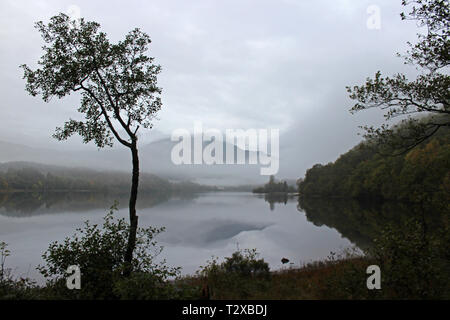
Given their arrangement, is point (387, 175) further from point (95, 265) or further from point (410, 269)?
point (95, 265)

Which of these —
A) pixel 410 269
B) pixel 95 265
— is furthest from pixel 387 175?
pixel 95 265

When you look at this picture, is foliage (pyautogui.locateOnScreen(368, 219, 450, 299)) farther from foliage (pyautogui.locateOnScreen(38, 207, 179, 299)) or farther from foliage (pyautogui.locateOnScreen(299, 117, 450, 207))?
foliage (pyautogui.locateOnScreen(299, 117, 450, 207))

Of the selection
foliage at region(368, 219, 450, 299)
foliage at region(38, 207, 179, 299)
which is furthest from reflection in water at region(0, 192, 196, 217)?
foliage at region(368, 219, 450, 299)

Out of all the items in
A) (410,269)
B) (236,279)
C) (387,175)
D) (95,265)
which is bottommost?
(236,279)

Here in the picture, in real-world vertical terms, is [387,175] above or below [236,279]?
above

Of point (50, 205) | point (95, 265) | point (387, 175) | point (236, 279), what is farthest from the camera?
point (50, 205)

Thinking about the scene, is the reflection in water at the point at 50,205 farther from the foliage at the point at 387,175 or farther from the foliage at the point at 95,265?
the foliage at the point at 387,175

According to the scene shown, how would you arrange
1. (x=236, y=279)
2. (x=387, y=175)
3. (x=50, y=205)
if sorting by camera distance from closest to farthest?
(x=236, y=279) < (x=387, y=175) < (x=50, y=205)

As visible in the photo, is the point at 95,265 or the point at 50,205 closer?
the point at 95,265

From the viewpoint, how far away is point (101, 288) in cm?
862

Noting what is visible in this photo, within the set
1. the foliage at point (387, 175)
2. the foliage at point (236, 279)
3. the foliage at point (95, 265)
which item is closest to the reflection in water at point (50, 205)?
the foliage at point (236, 279)

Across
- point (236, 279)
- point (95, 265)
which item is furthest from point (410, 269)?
point (95, 265)

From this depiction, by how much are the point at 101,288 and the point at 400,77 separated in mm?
14166
